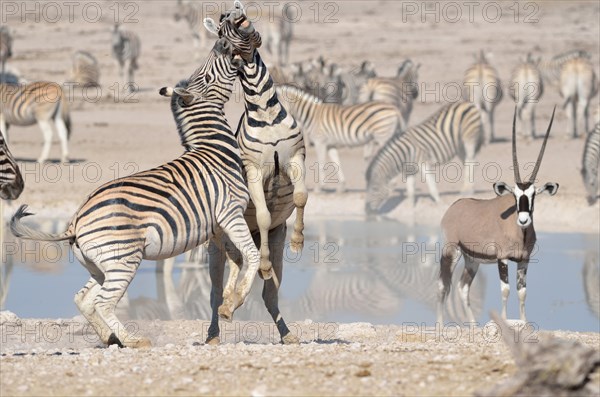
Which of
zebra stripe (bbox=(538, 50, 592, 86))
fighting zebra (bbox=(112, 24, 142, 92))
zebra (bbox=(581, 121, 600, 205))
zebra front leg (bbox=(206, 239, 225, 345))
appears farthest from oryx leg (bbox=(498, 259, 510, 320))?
fighting zebra (bbox=(112, 24, 142, 92))

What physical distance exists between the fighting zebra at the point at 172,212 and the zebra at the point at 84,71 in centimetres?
1853

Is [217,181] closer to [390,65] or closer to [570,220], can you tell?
[570,220]

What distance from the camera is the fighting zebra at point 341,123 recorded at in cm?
1777

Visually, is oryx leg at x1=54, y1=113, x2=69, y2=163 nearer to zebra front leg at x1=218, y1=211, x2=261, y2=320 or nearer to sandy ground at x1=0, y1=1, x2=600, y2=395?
sandy ground at x1=0, y1=1, x2=600, y2=395

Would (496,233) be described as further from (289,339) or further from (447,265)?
(289,339)

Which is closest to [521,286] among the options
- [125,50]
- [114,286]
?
[114,286]

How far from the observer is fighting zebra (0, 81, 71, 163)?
18578mm

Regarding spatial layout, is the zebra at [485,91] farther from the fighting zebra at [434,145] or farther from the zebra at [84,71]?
the zebra at [84,71]

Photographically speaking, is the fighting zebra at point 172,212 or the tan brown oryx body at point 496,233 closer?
the fighting zebra at point 172,212

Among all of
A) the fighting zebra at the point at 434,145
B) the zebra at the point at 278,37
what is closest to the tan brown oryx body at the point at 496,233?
the fighting zebra at the point at 434,145

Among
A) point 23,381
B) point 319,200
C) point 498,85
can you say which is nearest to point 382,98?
point 498,85

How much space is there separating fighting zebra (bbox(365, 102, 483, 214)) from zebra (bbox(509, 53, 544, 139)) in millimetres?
3627

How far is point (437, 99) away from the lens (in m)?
25.0

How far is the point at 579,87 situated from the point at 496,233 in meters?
12.8
